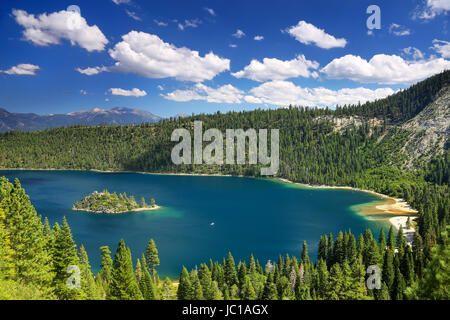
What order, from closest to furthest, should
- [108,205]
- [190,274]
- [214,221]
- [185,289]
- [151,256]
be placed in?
[185,289] < [190,274] < [151,256] < [214,221] < [108,205]

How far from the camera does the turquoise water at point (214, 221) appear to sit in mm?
81662

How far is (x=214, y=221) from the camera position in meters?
111

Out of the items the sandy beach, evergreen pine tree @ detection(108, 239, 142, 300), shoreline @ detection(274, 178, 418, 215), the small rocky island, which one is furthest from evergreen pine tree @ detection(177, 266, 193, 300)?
shoreline @ detection(274, 178, 418, 215)

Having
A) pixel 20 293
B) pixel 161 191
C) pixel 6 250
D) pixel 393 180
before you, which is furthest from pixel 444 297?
A: pixel 393 180

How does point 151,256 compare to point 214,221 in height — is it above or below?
above

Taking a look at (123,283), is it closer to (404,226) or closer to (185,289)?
(185,289)

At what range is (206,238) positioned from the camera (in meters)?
91.6

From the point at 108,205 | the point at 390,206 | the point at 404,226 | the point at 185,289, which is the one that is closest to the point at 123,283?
the point at 185,289

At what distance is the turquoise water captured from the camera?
8166 cm

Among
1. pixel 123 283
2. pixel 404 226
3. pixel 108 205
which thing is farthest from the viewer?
pixel 108 205

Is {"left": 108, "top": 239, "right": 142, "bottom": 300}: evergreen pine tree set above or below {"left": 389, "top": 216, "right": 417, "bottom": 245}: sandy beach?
above

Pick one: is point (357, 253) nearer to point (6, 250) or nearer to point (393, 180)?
point (6, 250)

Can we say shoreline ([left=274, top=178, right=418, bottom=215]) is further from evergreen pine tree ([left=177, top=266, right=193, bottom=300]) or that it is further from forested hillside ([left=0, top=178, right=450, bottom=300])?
evergreen pine tree ([left=177, top=266, right=193, bottom=300])
